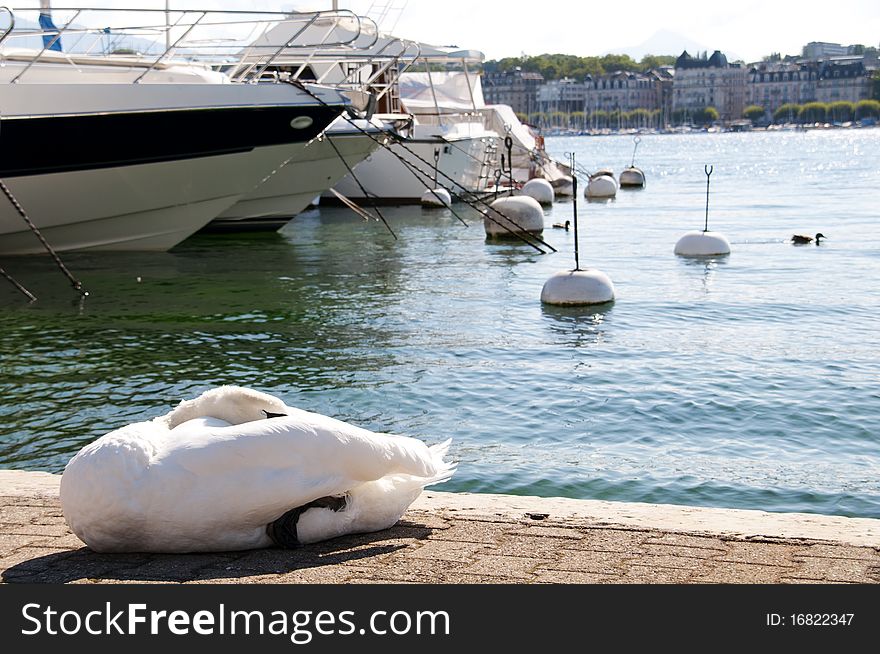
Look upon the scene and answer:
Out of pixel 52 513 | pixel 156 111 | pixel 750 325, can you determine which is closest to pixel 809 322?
pixel 750 325

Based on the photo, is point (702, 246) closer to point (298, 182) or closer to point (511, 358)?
point (298, 182)

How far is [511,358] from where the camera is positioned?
13320mm

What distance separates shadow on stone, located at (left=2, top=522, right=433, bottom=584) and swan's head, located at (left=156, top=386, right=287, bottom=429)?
608mm

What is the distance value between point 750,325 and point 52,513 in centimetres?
1119

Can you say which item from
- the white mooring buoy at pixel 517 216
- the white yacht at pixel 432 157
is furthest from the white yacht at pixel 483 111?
the white mooring buoy at pixel 517 216

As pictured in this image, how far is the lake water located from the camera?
30.6 ft

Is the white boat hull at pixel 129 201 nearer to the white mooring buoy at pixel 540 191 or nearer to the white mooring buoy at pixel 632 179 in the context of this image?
the white mooring buoy at pixel 540 191

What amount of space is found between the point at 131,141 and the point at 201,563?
52.0ft

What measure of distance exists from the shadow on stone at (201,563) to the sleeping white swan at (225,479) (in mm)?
58

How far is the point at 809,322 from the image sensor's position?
51.6 ft

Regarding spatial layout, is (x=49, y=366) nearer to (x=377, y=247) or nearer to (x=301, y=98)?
(x=301, y=98)

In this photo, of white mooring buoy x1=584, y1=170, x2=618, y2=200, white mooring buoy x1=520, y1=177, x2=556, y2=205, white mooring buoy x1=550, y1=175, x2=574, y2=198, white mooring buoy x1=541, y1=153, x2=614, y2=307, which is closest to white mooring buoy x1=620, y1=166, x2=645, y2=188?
white mooring buoy x1=550, y1=175, x2=574, y2=198

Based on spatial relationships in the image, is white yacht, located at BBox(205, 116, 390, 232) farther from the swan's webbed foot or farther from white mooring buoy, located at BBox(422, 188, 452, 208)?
the swan's webbed foot

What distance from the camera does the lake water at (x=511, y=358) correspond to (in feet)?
30.6
